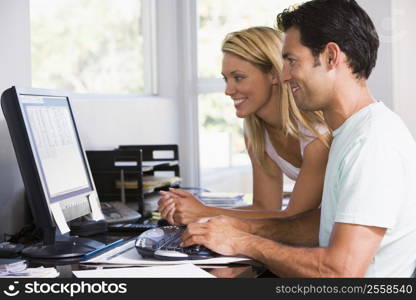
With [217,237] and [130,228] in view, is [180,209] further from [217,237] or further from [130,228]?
[217,237]

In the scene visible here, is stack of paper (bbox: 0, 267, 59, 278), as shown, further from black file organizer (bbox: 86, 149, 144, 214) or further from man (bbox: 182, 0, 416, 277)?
black file organizer (bbox: 86, 149, 144, 214)

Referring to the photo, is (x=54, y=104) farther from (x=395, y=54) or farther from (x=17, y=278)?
(x=395, y=54)

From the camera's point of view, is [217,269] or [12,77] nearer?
[217,269]

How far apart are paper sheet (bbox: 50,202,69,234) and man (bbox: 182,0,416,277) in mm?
297

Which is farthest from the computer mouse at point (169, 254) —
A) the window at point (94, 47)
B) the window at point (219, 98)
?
the window at point (219, 98)

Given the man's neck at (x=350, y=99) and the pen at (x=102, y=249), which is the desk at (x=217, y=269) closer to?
the pen at (x=102, y=249)

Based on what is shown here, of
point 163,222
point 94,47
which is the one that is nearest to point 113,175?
point 163,222

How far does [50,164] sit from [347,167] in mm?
734

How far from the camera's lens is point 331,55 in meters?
1.46

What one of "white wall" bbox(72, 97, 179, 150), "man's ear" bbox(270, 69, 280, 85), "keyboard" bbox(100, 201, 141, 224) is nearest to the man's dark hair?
"man's ear" bbox(270, 69, 280, 85)

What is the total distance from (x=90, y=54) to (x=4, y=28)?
1.71 meters

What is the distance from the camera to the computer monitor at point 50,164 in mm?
1496

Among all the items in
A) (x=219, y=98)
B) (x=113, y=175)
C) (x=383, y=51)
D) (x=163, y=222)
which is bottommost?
(x=163, y=222)

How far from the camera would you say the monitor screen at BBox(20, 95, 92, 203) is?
154 cm
